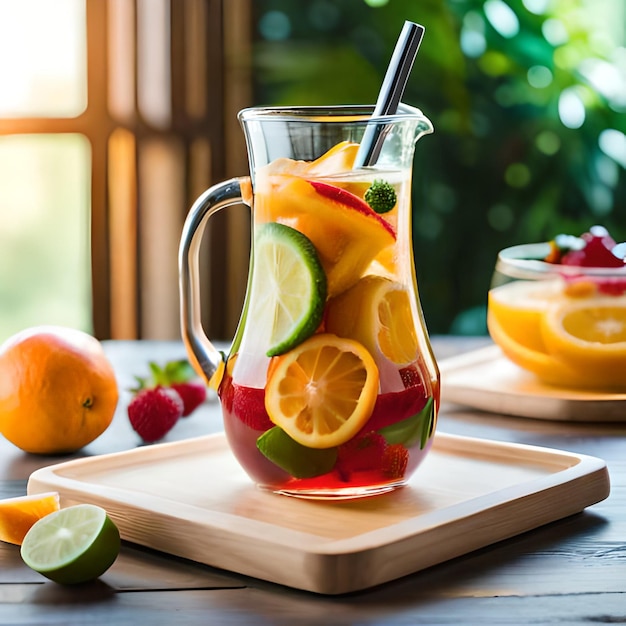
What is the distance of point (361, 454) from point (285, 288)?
155 mm

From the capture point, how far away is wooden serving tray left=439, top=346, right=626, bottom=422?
55.6 inches

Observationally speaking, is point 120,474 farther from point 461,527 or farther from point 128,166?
point 128,166

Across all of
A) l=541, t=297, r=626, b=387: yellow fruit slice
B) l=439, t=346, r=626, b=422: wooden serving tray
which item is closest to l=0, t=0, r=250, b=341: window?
l=439, t=346, r=626, b=422: wooden serving tray

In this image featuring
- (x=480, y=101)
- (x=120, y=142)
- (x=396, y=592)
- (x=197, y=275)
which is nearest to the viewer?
(x=396, y=592)

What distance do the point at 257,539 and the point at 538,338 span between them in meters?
0.79

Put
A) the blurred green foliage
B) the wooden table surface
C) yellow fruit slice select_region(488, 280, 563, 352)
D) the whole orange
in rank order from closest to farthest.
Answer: the wooden table surface
the whole orange
yellow fruit slice select_region(488, 280, 563, 352)
the blurred green foliage

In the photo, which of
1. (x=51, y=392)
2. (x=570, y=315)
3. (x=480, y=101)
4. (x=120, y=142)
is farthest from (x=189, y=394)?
(x=480, y=101)

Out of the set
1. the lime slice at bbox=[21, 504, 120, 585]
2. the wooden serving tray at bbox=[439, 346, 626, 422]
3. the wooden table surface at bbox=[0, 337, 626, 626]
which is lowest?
the wooden serving tray at bbox=[439, 346, 626, 422]

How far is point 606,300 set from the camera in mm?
1489

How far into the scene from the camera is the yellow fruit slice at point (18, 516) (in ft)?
3.02

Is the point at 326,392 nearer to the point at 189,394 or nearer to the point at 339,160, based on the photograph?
the point at 339,160

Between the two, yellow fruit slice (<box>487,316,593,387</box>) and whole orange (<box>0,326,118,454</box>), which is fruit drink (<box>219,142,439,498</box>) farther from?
yellow fruit slice (<box>487,316,593,387</box>)

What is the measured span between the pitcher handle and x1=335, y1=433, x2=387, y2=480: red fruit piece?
0.17 meters

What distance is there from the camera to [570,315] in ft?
4.89
